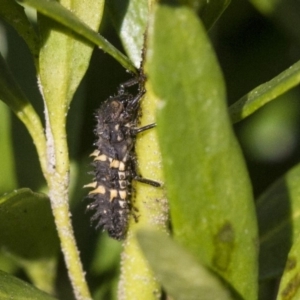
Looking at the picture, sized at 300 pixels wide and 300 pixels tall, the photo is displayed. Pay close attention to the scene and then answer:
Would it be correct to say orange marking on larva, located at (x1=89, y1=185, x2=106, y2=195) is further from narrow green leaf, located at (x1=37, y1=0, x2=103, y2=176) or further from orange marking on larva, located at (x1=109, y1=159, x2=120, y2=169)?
narrow green leaf, located at (x1=37, y1=0, x2=103, y2=176)

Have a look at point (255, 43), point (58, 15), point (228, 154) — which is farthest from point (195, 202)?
point (255, 43)

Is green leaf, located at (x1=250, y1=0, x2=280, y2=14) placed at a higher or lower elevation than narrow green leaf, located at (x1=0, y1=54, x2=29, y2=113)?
higher

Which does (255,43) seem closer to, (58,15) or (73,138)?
(73,138)

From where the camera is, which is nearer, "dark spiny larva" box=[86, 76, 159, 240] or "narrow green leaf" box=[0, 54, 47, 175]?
"narrow green leaf" box=[0, 54, 47, 175]

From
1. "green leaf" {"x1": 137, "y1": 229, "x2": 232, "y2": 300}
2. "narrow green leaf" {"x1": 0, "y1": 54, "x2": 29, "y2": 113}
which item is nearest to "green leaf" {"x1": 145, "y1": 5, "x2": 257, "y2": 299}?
"green leaf" {"x1": 137, "y1": 229, "x2": 232, "y2": 300}

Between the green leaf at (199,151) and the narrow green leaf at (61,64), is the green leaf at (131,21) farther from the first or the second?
the green leaf at (199,151)
